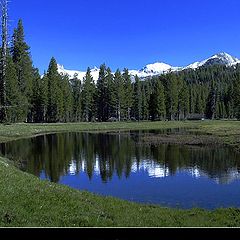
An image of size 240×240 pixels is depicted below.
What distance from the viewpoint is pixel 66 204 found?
1506 cm

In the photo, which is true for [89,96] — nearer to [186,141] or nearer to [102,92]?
[102,92]

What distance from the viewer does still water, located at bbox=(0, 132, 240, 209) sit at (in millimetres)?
22656

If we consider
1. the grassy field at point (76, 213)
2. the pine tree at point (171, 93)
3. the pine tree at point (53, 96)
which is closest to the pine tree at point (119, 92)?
the pine tree at point (171, 93)

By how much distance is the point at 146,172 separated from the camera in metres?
31.9

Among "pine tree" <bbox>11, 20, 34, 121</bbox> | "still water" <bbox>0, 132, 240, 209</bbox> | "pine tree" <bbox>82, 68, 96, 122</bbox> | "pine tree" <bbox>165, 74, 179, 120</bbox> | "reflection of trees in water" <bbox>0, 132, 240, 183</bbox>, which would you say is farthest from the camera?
"pine tree" <bbox>165, 74, 179, 120</bbox>

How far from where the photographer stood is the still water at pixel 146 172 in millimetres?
22656

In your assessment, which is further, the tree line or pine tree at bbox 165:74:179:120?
pine tree at bbox 165:74:179:120

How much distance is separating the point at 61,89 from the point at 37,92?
12.6 m

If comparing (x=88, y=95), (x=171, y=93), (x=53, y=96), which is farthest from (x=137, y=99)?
(x=53, y=96)

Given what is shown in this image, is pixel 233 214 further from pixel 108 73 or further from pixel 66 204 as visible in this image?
pixel 108 73

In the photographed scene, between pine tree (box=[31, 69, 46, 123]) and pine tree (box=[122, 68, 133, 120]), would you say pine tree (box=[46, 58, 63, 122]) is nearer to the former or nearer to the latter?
pine tree (box=[31, 69, 46, 123])

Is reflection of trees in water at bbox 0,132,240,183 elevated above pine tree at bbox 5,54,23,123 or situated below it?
below

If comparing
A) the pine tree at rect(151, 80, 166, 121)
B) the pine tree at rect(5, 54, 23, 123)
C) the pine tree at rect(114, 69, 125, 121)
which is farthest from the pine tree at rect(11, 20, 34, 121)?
the pine tree at rect(151, 80, 166, 121)

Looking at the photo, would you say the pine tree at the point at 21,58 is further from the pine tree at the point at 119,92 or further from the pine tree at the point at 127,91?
the pine tree at the point at 127,91
